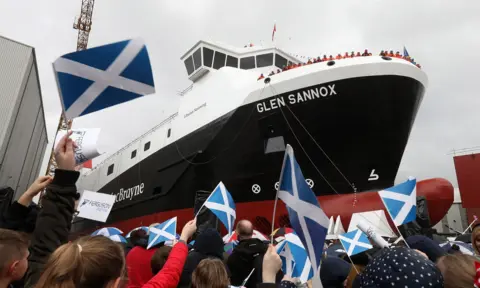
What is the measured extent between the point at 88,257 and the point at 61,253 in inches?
4.5

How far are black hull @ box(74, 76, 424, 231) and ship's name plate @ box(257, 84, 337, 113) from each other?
66 millimetres

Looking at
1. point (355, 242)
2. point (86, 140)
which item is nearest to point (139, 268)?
point (355, 242)

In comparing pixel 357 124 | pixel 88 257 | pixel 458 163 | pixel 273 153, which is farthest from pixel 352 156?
pixel 458 163

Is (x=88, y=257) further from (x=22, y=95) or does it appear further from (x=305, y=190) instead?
(x=22, y=95)

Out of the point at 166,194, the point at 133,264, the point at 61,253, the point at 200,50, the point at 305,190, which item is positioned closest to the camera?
the point at 61,253

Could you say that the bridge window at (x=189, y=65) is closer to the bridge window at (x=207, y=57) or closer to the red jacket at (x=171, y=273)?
the bridge window at (x=207, y=57)

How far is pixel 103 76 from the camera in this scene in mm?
4188

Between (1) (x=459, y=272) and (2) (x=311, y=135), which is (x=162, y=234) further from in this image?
(2) (x=311, y=135)

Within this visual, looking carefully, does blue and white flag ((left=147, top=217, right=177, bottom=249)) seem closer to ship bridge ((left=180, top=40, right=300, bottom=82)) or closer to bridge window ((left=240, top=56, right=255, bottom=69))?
ship bridge ((left=180, top=40, right=300, bottom=82))

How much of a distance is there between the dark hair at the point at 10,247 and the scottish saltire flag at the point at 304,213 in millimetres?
2037

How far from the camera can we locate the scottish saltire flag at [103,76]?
3998 millimetres

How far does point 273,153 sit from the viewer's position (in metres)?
9.60

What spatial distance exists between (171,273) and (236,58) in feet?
39.0

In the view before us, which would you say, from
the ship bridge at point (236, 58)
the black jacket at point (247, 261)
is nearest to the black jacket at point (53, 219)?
the black jacket at point (247, 261)
